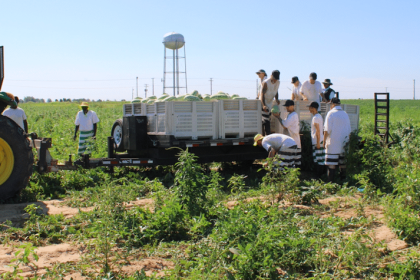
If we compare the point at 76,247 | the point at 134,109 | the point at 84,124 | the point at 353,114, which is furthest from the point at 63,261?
the point at 353,114

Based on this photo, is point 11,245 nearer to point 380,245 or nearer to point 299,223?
point 299,223

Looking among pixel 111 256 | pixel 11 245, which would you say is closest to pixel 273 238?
pixel 111 256

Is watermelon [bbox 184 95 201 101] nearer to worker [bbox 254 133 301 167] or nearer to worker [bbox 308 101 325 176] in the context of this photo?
worker [bbox 254 133 301 167]

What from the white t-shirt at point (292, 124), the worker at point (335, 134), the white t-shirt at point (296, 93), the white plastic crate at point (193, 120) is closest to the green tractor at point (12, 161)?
the white plastic crate at point (193, 120)

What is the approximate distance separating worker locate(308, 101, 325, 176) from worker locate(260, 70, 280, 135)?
3.41 ft

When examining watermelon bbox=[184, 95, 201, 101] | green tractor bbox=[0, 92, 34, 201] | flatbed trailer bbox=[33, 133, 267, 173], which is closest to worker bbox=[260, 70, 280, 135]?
flatbed trailer bbox=[33, 133, 267, 173]

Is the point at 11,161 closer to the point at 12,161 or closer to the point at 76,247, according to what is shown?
the point at 12,161

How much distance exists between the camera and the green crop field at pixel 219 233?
4.07 metres

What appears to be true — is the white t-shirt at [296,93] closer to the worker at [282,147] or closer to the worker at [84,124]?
the worker at [282,147]

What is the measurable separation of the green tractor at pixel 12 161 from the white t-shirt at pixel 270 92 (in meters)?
5.30

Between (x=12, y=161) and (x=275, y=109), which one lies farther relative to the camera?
(x=275, y=109)

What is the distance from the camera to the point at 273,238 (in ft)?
14.2

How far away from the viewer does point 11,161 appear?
6.68 metres

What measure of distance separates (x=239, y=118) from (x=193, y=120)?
1067mm
